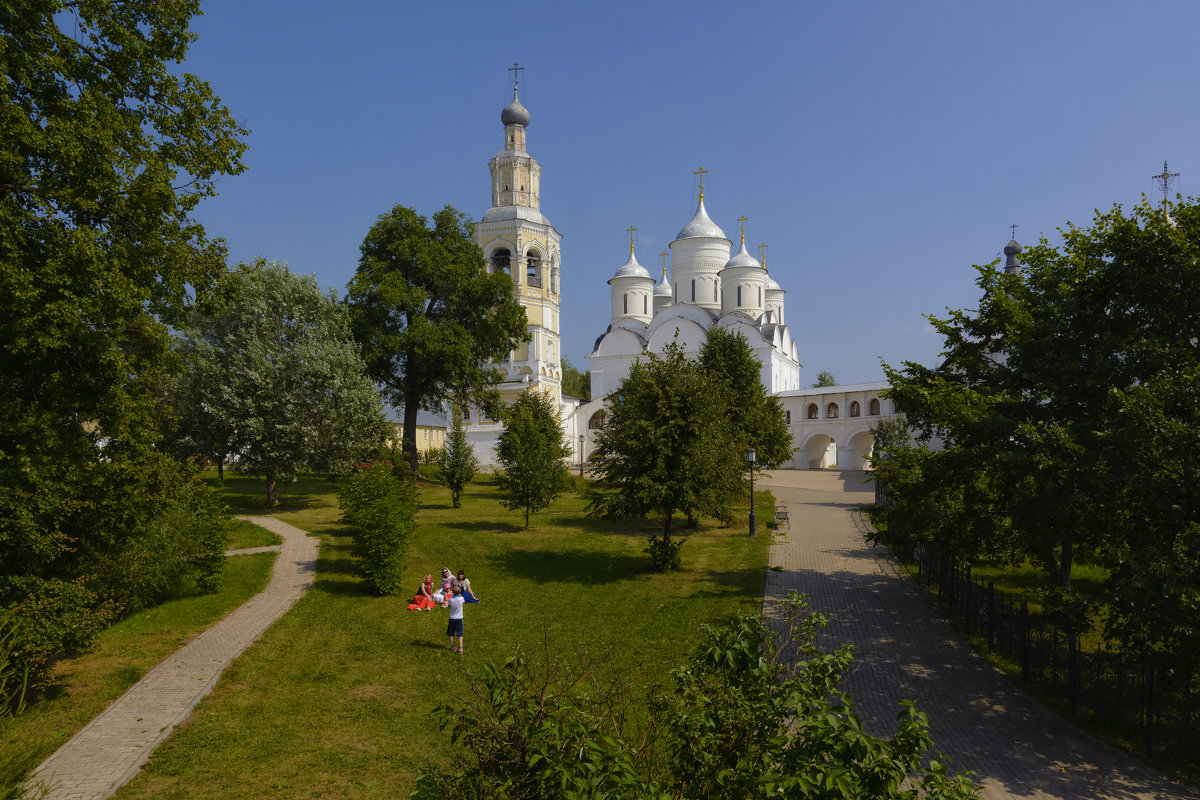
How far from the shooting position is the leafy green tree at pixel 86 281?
932 centimetres

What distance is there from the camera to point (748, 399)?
2925 cm

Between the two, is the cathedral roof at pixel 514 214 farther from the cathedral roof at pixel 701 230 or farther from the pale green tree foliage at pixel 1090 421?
the pale green tree foliage at pixel 1090 421

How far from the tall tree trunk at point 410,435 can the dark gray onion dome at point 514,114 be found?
21.6 metres

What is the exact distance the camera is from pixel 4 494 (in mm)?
9172

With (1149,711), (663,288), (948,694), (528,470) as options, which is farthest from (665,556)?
(663,288)

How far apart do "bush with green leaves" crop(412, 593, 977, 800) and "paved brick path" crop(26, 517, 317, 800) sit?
364 centimetres

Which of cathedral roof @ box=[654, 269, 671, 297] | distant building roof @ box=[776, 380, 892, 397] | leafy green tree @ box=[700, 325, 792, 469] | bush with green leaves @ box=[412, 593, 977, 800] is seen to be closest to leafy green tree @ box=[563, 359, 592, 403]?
cathedral roof @ box=[654, 269, 671, 297]

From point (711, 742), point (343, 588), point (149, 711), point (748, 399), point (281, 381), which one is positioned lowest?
point (149, 711)

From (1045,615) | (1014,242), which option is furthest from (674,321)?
(1045,615)

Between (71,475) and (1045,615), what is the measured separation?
14.5 meters

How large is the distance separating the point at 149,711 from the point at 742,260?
172 feet

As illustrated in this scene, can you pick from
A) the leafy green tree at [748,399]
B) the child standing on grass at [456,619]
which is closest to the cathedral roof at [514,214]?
the leafy green tree at [748,399]

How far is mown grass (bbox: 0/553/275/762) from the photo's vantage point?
871cm

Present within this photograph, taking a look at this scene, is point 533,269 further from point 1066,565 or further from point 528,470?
point 1066,565
